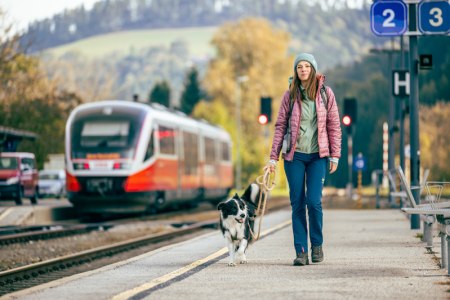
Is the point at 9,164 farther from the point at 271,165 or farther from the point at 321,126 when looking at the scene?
the point at 321,126

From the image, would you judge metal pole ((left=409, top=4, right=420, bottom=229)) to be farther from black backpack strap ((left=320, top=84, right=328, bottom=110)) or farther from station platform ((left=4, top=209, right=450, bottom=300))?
black backpack strap ((left=320, top=84, right=328, bottom=110))

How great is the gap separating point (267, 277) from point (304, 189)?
157 cm

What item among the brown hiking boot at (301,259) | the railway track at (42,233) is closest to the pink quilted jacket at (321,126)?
the brown hiking boot at (301,259)

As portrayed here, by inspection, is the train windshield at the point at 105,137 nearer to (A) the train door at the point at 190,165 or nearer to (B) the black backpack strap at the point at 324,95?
(A) the train door at the point at 190,165

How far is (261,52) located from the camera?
93250 mm

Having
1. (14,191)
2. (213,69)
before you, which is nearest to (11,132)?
(14,191)

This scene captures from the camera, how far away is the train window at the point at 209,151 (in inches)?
1777

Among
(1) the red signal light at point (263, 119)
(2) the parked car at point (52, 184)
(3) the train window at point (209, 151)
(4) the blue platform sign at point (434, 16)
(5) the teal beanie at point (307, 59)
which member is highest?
(4) the blue platform sign at point (434, 16)

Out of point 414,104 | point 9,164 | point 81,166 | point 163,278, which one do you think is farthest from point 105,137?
point 163,278

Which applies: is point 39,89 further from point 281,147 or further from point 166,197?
point 281,147

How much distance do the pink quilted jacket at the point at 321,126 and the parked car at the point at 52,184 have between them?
159 ft

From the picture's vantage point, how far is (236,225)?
507 inches

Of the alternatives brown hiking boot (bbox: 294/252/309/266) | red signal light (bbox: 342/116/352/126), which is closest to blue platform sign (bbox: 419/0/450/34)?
brown hiking boot (bbox: 294/252/309/266)

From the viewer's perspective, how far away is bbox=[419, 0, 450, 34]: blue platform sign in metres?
18.5
